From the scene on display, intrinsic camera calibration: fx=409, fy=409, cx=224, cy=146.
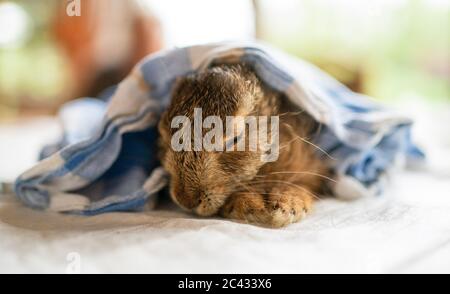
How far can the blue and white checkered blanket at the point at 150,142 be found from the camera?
907 millimetres

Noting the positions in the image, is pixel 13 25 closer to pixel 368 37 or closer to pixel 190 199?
pixel 368 37

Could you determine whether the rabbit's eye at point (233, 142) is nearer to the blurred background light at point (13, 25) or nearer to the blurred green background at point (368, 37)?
the blurred green background at point (368, 37)

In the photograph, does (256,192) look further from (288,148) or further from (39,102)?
(39,102)

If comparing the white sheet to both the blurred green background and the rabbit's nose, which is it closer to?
the rabbit's nose

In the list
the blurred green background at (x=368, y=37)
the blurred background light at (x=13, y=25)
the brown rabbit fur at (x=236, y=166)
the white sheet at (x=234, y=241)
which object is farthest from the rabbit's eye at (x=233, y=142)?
the blurred background light at (x=13, y=25)

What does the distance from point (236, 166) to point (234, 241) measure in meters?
0.20

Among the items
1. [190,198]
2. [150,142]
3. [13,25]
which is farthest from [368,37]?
[13,25]

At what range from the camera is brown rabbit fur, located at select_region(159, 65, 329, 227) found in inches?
32.2

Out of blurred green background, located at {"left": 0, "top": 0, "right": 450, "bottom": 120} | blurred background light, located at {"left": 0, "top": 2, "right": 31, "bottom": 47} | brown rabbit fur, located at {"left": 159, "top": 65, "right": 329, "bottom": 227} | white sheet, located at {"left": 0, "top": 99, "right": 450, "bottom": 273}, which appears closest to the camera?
white sheet, located at {"left": 0, "top": 99, "right": 450, "bottom": 273}

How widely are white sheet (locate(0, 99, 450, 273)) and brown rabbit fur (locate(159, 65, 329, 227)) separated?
49 millimetres

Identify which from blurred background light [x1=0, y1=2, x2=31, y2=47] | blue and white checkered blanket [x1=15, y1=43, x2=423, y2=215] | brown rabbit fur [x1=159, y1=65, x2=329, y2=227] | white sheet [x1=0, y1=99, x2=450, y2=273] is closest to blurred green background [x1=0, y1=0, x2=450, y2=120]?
blurred background light [x1=0, y1=2, x2=31, y2=47]

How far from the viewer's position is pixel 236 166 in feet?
2.75

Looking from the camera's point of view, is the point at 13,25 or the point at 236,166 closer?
the point at 236,166

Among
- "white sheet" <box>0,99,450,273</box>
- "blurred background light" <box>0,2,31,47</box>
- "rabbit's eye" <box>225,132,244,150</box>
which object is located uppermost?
"blurred background light" <box>0,2,31,47</box>
